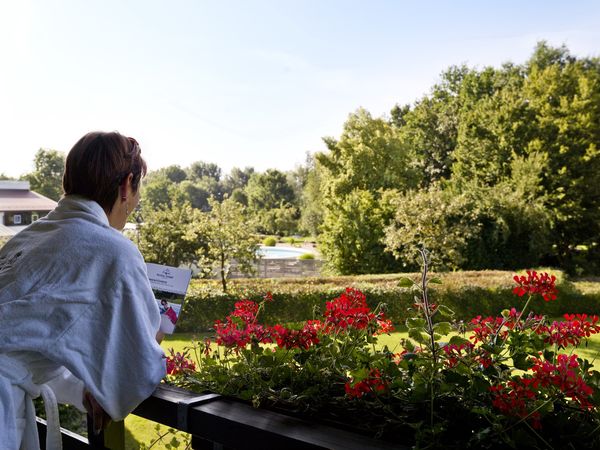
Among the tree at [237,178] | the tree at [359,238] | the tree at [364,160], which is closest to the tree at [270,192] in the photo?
the tree at [237,178]

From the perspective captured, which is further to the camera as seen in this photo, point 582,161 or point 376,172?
point 376,172

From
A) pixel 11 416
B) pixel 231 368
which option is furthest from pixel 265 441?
pixel 11 416

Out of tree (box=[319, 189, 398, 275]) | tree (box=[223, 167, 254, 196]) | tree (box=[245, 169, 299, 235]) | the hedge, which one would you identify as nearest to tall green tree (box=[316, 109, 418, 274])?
tree (box=[319, 189, 398, 275])

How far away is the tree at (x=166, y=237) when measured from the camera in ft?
34.7

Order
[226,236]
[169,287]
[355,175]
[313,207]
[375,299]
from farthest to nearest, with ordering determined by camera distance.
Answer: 1. [313,207]
2. [355,175]
3. [226,236]
4. [375,299]
5. [169,287]

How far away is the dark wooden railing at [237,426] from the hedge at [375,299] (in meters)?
6.71

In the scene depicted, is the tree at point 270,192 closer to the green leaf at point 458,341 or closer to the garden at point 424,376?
the garden at point 424,376

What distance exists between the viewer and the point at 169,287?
1.21 metres

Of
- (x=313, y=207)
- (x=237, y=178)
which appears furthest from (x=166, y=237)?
(x=237, y=178)

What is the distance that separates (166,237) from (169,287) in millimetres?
9761

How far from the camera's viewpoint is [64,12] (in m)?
8.45

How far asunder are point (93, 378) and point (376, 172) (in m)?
16.5

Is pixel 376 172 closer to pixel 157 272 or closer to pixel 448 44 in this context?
pixel 448 44

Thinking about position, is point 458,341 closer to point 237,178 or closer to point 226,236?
point 226,236
